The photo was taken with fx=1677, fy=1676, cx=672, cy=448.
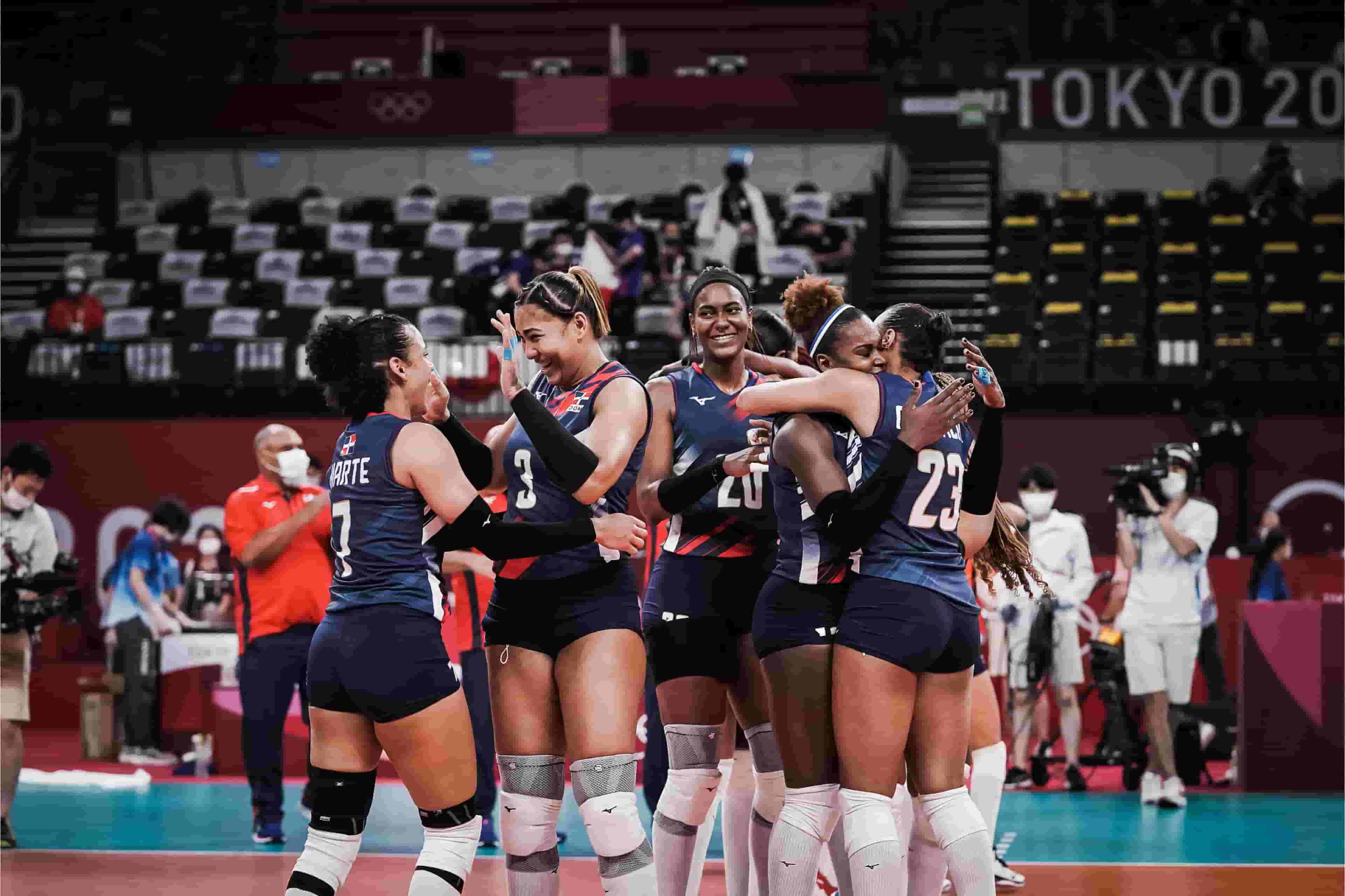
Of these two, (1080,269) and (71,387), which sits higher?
(1080,269)

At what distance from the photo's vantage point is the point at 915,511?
4.61 meters

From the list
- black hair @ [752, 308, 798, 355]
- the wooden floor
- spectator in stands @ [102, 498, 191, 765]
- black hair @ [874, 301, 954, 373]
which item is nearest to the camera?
black hair @ [874, 301, 954, 373]

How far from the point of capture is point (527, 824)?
477 cm

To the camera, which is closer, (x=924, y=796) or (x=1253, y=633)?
(x=924, y=796)

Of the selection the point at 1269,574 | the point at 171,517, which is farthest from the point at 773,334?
the point at 171,517

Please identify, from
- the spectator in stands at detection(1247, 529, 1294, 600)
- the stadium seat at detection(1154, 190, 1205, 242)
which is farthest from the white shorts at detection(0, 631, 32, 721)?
the stadium seat at detection(1154, 190, 1205, 242)

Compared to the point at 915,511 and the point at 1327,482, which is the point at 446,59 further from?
the point at 915,511

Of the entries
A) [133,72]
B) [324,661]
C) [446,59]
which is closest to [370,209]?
[446,59]

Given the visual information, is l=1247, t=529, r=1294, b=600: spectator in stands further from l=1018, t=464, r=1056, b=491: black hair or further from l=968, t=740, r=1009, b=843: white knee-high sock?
l=968, t=740, r=1009, b=843: white knee-high sock

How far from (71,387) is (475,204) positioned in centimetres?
Result: 628

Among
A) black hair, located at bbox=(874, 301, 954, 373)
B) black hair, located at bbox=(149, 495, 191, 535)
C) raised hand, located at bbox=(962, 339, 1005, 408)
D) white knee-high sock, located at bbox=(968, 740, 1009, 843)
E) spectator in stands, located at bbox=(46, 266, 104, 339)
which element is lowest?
white knee-high sock, located at bbox=(968, 740, 1009, 843)

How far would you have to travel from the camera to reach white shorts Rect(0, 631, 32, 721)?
765 cm

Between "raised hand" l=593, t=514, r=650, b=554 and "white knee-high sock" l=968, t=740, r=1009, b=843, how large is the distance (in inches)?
74.5

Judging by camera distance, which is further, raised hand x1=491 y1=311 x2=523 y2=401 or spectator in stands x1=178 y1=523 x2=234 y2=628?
spectator in stands x1=178 y1=523 x2=234 y2=628
